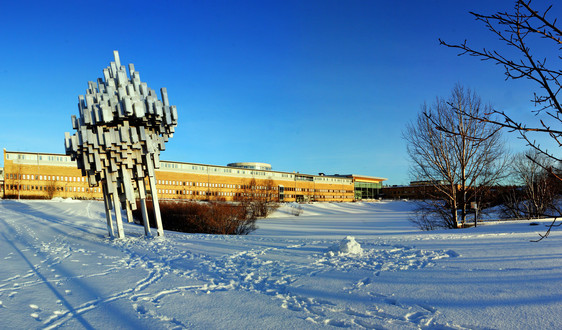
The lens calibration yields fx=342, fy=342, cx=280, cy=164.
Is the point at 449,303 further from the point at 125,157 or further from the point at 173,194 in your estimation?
the point at 173,194

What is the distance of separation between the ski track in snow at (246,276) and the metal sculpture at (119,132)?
284 cm

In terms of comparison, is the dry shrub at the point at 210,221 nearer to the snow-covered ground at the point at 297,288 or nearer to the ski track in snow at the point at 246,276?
the ski track in snow at the point at 246,276

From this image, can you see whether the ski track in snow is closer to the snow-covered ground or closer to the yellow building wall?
the snow-covered ground

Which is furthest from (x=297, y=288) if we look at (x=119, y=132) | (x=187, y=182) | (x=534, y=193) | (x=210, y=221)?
(x=187, y=182)

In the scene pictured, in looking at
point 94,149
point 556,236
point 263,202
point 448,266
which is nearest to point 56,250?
point 94,149

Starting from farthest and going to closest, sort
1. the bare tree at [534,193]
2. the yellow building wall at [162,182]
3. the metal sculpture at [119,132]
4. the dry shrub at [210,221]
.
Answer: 1. the yellow building wall at [162,182]
2. the dry shrub at [210,221]
3. the metal sculpture at [119,132]
4. the bare tree at [534,193]

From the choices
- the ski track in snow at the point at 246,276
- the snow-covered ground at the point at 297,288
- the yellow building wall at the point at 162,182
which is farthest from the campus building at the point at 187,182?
the snow-covered ground at the point at 297,288

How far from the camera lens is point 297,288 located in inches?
233

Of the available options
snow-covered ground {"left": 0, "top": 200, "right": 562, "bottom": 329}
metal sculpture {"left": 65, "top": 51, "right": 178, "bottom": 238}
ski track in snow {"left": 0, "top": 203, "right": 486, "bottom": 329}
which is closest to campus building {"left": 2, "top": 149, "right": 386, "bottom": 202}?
metal sculpture {"left": 65, "top": 51, "right": 178, "bottom": 238}

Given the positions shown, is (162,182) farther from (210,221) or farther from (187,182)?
(210,221)

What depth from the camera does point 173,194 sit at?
67.6 meters

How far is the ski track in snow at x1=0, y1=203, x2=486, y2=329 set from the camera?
4598 mm

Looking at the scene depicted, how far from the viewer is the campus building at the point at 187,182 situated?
57719 millimetres

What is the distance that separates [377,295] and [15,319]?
514 centimetres
